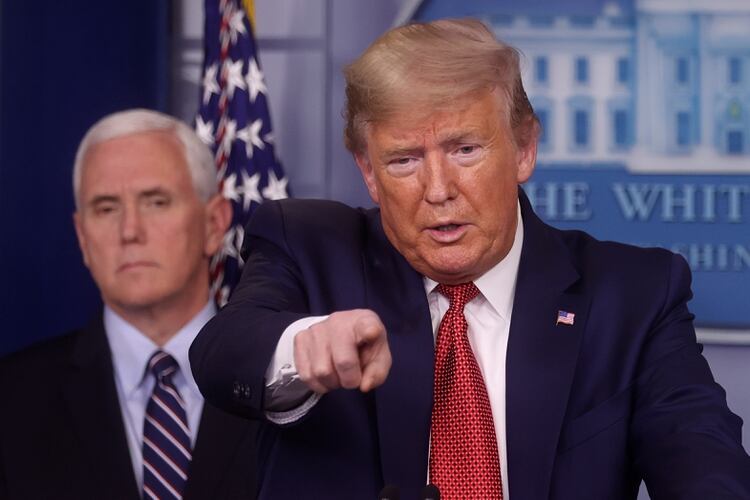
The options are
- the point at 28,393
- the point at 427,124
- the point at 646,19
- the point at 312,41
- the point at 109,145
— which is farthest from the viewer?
the point at 312,41

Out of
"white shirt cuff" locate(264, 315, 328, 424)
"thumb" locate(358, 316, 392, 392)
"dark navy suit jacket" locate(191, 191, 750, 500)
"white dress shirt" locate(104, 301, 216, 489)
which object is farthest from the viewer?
"white dress shirt" locate(104, 301, 216, 489)

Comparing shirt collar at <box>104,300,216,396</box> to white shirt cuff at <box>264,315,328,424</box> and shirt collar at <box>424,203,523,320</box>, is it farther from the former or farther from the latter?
white shirt cuff at <box>264,315,328,424</box>

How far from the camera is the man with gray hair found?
2758 millimetres

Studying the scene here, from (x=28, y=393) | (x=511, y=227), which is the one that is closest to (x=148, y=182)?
(x=28, y=393)

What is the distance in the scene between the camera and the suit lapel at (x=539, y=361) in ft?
5.74

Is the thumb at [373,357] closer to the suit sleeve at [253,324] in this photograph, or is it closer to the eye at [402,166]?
the suit sleeve at [253,324]

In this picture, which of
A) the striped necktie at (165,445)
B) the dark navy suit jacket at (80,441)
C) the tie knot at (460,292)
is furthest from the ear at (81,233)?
the tie knot at (460,292)

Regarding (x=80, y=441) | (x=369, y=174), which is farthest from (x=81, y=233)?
(x=369, y=174)

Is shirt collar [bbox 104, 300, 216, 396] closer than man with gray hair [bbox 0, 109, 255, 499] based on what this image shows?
No

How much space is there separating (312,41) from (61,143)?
79cm

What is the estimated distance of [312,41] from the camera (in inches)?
140

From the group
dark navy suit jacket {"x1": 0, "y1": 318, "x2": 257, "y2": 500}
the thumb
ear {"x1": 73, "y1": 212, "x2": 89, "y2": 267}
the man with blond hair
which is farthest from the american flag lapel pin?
ear {"x1": 73, "y1": 212, "x2": 89, "y2": 267}

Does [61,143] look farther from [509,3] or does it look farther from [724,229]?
[724,229]

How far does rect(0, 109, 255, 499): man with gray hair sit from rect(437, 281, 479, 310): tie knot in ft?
3.40
